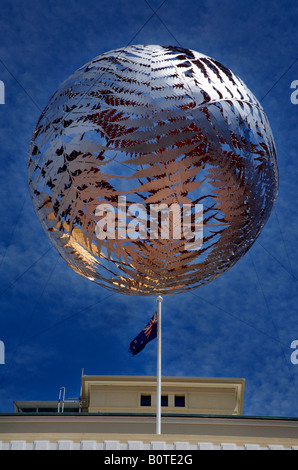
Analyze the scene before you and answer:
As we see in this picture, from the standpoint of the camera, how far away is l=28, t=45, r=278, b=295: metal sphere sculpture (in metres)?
3.93

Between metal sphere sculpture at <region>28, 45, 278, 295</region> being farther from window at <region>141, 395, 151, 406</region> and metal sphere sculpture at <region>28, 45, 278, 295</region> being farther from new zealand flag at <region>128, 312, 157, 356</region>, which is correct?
window at <region>141, 395, 151, 406</region>

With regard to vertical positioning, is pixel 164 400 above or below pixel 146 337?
above

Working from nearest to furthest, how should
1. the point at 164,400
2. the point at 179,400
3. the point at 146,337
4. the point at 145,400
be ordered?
1. the point at 146,337
2. the point at 145,400
3. the point at 179,400
4. the point at 164,400

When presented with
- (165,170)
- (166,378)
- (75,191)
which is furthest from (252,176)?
(166,378)

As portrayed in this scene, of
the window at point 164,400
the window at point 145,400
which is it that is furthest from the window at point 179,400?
the window at point 145,400

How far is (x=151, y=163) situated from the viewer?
3.89m

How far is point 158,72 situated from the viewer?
411 cm

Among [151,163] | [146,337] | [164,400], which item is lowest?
[151,163]

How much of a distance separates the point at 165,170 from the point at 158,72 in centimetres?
72

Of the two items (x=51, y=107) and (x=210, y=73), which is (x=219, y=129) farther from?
(x=51, y=107)

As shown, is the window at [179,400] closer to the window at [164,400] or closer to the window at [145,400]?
the window at [164,400]

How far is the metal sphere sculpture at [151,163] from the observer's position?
393cm

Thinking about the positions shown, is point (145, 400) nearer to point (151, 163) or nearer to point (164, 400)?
point (164, 400)

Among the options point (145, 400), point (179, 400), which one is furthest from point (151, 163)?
point (179, 400)
